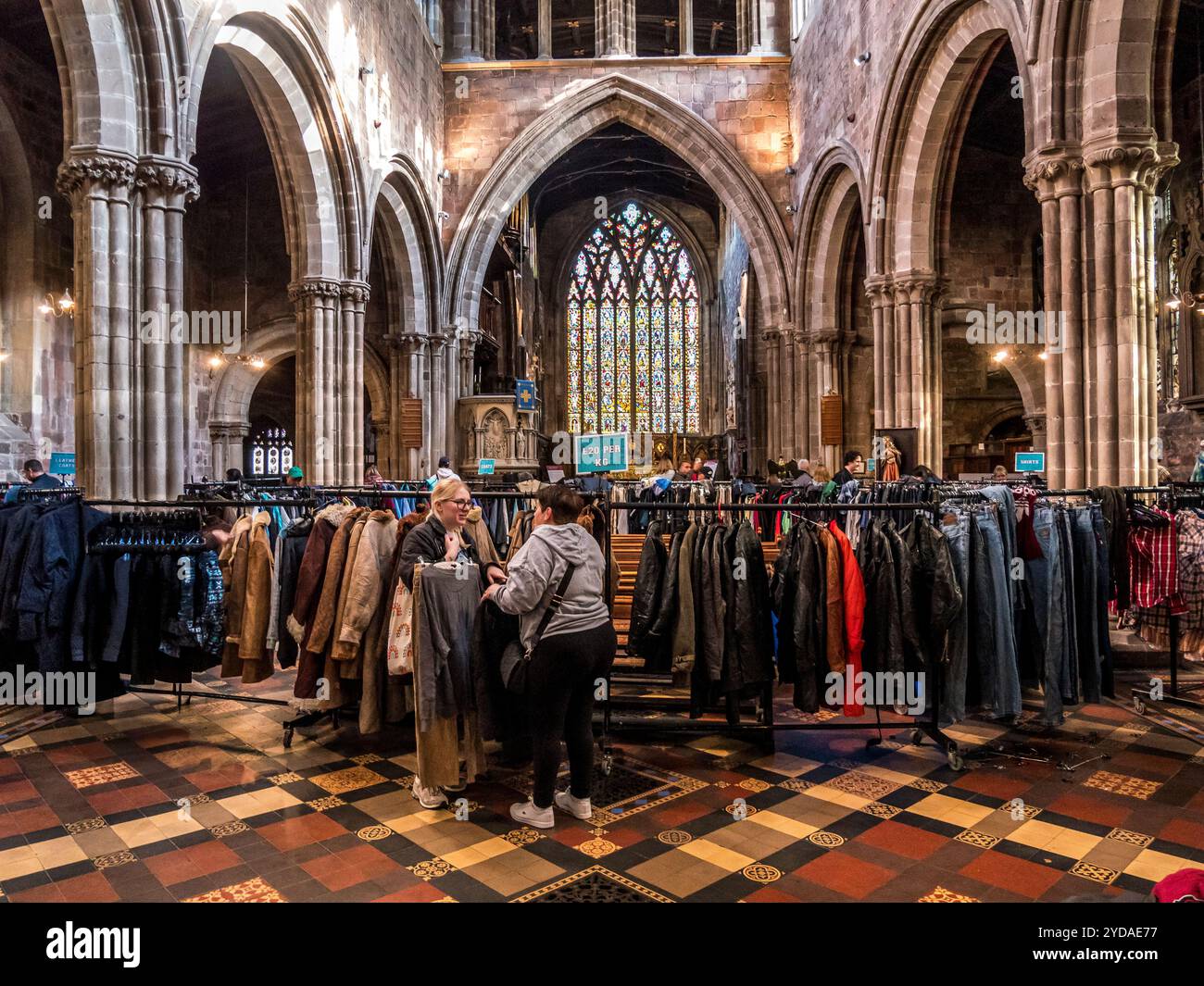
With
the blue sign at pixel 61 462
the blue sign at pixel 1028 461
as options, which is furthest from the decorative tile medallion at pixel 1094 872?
the blue sign at pixel 61 462

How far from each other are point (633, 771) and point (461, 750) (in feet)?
3.09

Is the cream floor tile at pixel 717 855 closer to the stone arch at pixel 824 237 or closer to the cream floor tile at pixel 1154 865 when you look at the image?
the cream floor tile at pixel 1154 865

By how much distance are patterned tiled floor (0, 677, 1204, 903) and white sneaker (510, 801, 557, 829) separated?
5 centimetres

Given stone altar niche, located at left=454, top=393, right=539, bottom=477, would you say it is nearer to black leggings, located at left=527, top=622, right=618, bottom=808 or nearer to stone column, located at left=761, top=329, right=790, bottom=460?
stone column, located at left=761, top=329, right=790, bottom=460

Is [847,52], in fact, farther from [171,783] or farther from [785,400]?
[171,783]

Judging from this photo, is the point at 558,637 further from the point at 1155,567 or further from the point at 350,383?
the point at 350,383

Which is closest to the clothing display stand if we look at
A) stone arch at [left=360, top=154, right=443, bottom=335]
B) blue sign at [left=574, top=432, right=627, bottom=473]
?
blue sign at [left=574, top=432, right=627, bottom=473]

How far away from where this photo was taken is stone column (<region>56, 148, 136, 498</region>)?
6688 mm

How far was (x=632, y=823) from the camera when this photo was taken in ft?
11.4

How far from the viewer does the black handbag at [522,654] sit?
3.42 m

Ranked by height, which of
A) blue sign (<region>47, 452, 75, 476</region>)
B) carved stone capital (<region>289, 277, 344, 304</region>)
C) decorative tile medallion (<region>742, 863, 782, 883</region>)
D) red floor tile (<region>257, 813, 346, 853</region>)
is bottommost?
decorative tile medallion (<region>742, 863, 782, 883</region>)

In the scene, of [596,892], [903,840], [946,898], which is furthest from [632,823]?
[946,898]

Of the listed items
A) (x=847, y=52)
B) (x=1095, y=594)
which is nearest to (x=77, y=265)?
(x=1095, y=594)
